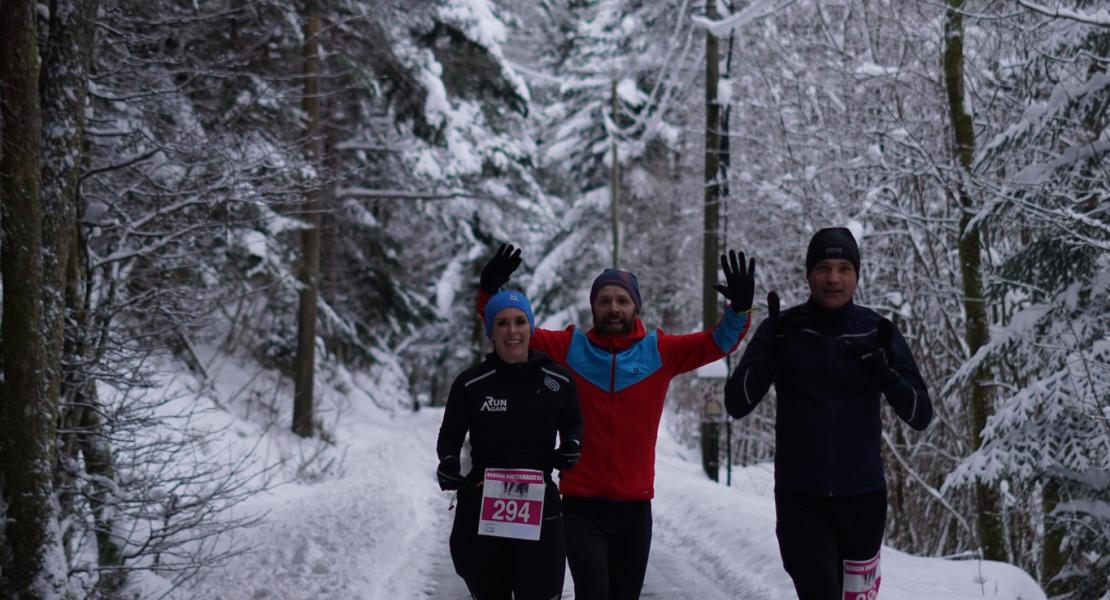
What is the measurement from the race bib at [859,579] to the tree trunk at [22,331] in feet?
14.1

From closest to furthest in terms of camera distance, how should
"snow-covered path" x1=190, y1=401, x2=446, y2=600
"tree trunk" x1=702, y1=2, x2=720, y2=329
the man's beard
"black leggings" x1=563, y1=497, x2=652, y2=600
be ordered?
"black leggings" x1=563, y1=497, x2=652, y2=600
the man's beard
"snow-covered path" x1=190, y1=401, x2=446, y2=600
"tree trunk" x1=702, y1=2, x2=720, y2=329

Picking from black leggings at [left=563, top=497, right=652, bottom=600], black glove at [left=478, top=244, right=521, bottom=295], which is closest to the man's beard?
black glove at [left=478, top=244, right=521, bottom=295]

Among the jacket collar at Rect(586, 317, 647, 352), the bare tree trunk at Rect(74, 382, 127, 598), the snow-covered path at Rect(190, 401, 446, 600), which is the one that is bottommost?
the snow-covered path at Rect(190, 401, 446, 600)

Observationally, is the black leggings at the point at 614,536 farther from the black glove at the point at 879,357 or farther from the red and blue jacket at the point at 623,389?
the black glove at the point at 879,357

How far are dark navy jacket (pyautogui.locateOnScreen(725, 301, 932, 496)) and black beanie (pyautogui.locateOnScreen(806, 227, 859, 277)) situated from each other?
211 mm

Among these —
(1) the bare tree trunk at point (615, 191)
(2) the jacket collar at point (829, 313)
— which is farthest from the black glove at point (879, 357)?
(1) the bare tree trunk at point (615, 191)

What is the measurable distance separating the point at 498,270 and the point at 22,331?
2.73m

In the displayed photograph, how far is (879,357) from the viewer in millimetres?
4145

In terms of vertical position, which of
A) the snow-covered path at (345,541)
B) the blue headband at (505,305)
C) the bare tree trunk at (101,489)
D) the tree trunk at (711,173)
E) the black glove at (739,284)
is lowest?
the snow-covered path at (345,541)

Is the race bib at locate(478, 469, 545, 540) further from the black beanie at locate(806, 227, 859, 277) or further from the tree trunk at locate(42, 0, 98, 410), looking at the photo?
the tree trunk at locate(42, 0, 98, 410)

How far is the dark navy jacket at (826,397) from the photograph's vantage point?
4.24m

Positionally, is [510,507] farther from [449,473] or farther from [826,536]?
[826,536]

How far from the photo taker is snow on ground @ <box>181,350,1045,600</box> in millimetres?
7781

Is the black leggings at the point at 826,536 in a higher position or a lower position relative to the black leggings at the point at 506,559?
higher
